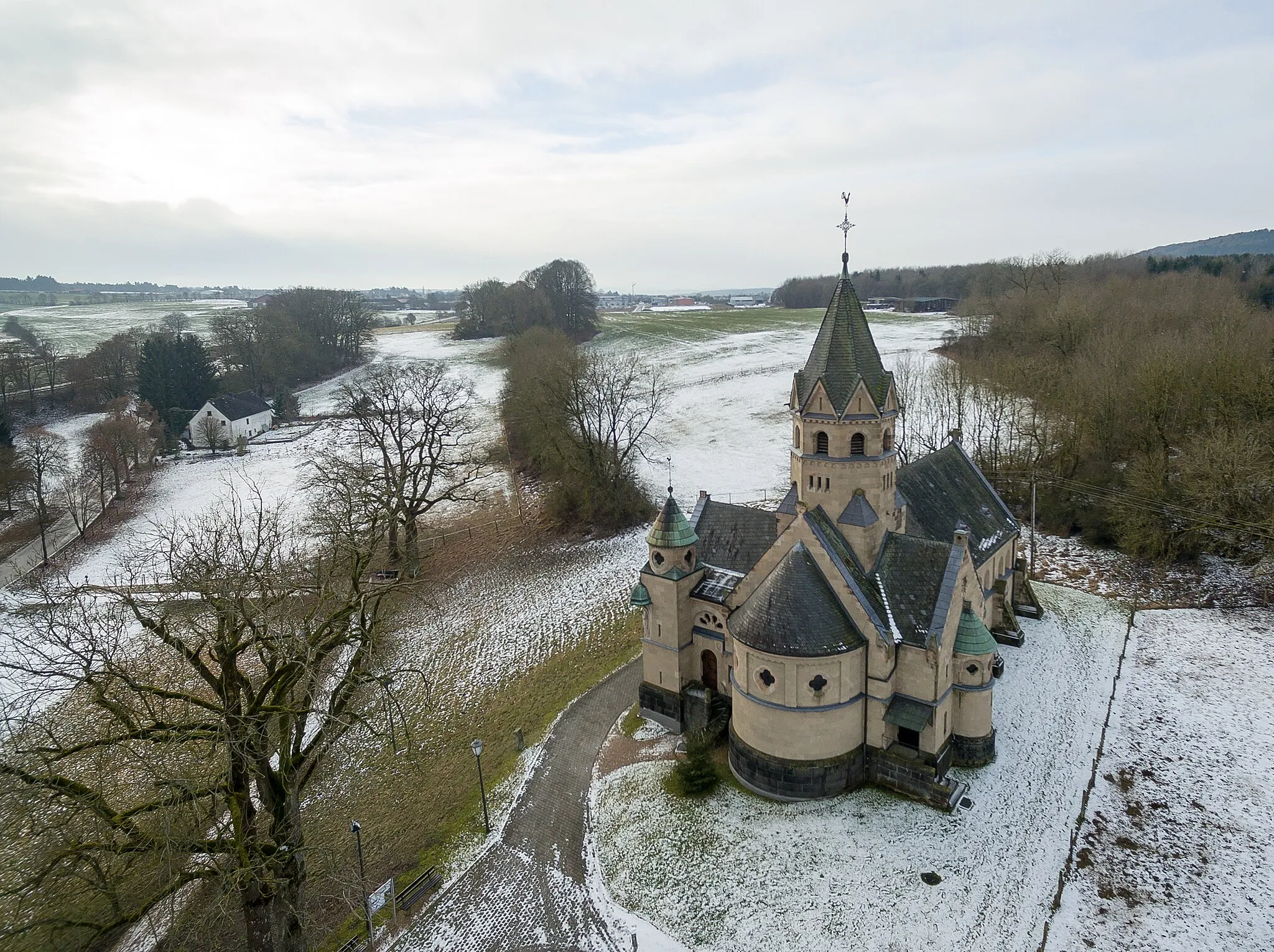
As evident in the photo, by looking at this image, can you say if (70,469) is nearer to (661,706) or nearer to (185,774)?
(185,774)

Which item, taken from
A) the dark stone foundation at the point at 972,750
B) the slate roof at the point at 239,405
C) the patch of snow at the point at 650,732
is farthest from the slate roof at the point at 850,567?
the slate roof at the point at 239,405

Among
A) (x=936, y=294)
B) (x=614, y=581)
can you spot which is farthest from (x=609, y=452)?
(x=936, y=294)

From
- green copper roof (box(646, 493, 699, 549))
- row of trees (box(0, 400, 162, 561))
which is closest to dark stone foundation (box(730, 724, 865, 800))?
green copper roof (box(646, 493, 699, 549))

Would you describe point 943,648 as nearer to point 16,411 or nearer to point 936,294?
point 16,411

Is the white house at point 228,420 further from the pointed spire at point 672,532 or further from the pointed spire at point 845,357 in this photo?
the pointed spire at point 845,357

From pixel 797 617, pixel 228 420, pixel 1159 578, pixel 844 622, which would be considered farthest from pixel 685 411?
pixel 797 617

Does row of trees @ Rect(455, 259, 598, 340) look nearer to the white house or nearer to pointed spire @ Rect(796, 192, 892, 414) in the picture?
the white house
